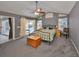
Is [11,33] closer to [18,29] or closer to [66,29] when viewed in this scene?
[18,29]

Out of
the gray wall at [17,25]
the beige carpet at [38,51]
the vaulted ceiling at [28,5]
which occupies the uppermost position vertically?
the vaulted ceiling at [28,5]

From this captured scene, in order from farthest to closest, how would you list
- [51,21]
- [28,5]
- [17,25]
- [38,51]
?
[51,21] < [17,25] < [28,5] < [38,51]

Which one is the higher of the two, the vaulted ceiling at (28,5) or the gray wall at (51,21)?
the vaulted ceiling at (28,5)

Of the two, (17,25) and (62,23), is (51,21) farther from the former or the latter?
(17,25)

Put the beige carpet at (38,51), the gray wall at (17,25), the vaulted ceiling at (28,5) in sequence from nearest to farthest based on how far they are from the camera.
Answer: the beige carpet at (38,51) < the vaulted ceiling at (28,5) < the gray wall at (17,25)

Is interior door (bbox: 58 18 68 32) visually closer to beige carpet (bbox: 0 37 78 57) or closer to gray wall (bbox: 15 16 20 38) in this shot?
gray wall (bbox: 15 16 20 38)

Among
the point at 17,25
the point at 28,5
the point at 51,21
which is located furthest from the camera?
the point at 51,21

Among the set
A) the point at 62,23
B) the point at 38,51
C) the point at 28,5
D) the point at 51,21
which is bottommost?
the point at 38,51

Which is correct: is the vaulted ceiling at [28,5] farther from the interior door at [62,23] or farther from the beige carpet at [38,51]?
the interior door at [62,23]

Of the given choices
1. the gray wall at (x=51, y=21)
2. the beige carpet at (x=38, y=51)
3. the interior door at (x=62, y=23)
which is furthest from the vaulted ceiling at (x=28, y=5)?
the interior door at (x=62, y=23)

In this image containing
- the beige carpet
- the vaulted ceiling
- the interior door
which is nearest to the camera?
the beige carpet

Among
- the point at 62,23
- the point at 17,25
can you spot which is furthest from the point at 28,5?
the point at 62,23

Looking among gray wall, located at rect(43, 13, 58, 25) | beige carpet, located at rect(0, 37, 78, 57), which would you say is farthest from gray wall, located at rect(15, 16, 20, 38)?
gray wall, located at rect(43, 13, 58, 25)

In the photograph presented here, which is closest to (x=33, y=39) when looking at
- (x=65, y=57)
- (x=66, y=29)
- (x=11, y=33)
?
(x=65, y=57)
